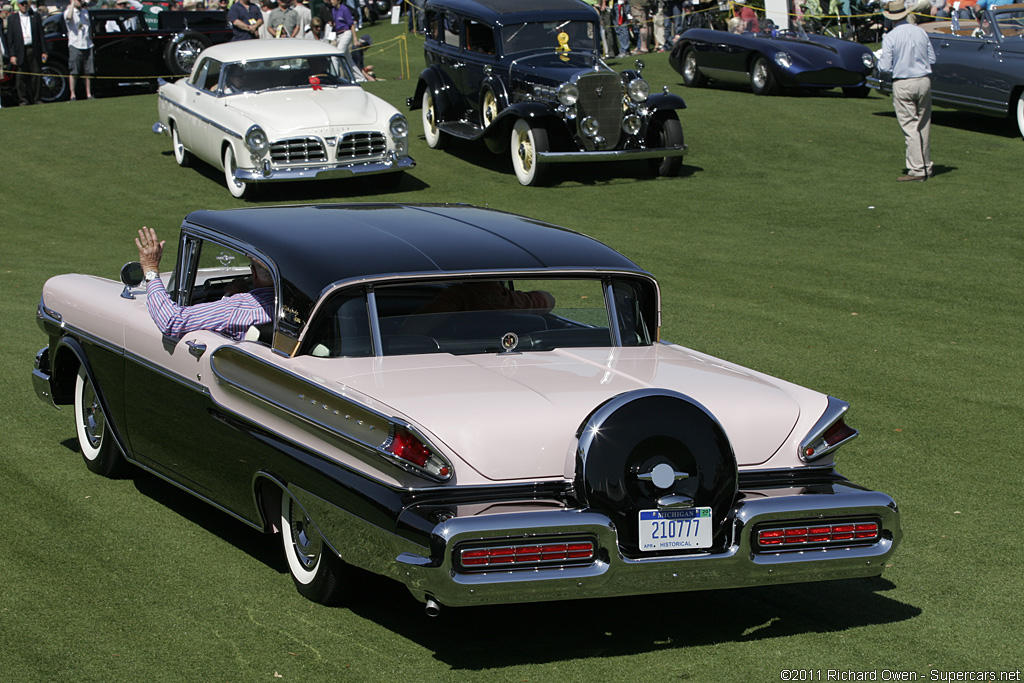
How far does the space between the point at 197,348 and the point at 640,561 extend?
2248mm

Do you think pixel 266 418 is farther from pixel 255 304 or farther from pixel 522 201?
pixel 522 201

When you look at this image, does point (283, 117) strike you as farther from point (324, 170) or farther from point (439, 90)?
point (439, 90)

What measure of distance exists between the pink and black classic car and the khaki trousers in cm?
1005

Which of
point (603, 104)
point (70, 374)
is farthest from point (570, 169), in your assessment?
point (70, 374)

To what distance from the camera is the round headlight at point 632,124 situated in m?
16.2

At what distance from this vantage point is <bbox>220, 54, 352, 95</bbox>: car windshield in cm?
1584

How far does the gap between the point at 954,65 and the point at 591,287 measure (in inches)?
572

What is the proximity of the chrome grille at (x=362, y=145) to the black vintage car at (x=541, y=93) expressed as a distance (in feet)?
5.30

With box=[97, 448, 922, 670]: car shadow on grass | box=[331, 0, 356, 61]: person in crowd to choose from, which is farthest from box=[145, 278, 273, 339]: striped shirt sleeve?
box=[331, 0, 356, 61]: person in crowd

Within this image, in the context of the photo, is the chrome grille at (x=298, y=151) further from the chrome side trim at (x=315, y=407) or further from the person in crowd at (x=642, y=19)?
the person in crowd at (x=642, y=19)

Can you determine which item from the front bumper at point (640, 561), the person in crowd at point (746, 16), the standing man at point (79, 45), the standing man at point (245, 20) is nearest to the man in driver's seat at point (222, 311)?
the front bumper at point (640, 561)

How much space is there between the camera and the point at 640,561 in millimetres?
4223

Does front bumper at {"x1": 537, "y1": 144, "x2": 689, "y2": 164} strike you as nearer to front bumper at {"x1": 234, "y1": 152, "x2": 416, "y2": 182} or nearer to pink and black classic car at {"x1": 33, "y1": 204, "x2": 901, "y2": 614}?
front bumper at {"x1": 234, "y1": 152, "x2": 416, "y2": 182}

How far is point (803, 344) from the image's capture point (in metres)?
9.17
